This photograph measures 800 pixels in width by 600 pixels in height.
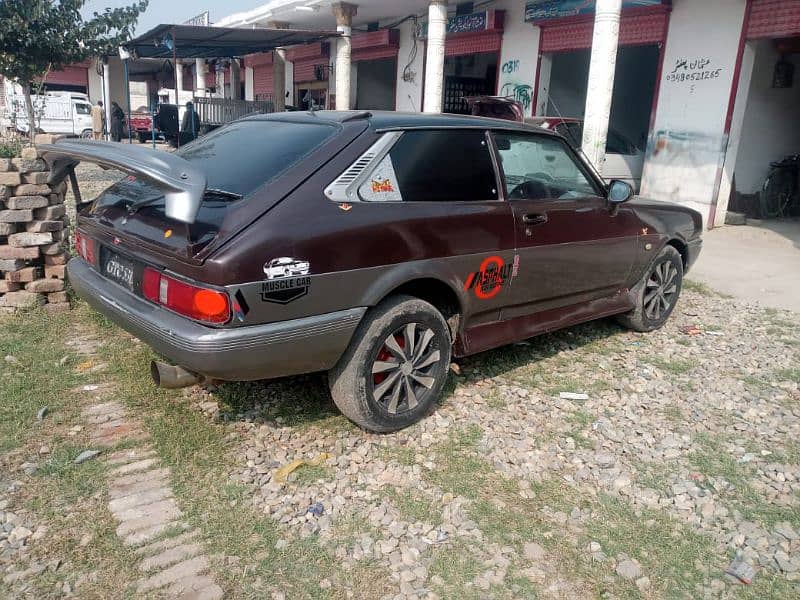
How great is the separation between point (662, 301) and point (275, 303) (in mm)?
3702

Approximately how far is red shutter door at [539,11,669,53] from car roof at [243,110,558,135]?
341 inches

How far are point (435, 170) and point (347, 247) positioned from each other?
816mm

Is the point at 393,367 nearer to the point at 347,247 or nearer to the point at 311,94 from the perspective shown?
the point at 347,247

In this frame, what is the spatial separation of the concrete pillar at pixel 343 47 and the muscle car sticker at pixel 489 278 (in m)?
13.5

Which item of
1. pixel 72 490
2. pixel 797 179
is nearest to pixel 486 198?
pixel 72 490

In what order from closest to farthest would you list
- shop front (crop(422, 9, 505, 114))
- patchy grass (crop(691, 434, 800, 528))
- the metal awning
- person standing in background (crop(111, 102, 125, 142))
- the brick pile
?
patchy grass (crop(691, 434, 800, 528)) → the brick pile → the metal awning → shop front (crop(422, 9, 505, 114)) → person standing in background (crop(111, 102, 125, 142))

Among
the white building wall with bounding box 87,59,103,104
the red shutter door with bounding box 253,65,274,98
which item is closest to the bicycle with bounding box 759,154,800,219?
the red shutter door with bounding box 253,65,274,98

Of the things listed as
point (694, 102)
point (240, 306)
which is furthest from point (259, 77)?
point (240, 306)

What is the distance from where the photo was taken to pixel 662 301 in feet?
17.9

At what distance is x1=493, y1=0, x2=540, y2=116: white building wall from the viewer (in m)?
14.0

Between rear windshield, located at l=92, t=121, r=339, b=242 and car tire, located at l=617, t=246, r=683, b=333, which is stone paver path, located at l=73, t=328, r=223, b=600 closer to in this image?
rear windshield, located at l=92, t=121, r=339, b=242

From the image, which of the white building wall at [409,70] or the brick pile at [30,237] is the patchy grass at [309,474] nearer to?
the brick pile at [30,237]

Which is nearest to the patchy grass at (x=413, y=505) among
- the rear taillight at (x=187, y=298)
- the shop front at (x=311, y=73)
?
the rear taillight at (x=187, y=298)

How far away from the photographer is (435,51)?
1400 centimetres
